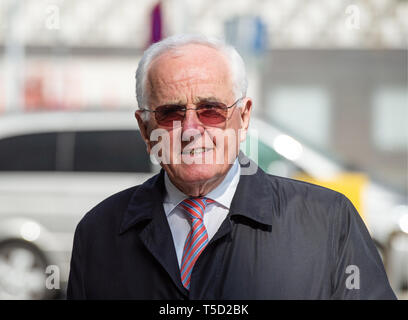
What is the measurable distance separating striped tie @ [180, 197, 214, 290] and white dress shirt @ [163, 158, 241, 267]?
0.01m

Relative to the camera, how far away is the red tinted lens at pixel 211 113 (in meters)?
2.03

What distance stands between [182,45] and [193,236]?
509 millimetres

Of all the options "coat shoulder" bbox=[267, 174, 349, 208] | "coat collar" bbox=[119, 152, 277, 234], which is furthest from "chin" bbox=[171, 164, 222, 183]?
"coat shoulder" bbox=[267, 174, 349, 208]

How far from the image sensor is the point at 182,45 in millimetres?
2057

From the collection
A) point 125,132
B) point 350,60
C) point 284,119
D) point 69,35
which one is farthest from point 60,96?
point 125,132

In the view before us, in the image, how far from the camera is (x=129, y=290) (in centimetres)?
203

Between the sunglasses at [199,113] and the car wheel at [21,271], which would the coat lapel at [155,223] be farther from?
the car wheel at [21,271]

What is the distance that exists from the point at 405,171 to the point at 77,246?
53.3ft

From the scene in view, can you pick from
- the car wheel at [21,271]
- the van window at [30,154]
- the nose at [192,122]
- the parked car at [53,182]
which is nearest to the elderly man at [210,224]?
the nose at [192,122]

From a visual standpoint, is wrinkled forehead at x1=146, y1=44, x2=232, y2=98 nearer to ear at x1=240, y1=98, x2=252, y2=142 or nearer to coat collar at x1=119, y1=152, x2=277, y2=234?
ear at x1=240, y1=98, x2=252, y2=142

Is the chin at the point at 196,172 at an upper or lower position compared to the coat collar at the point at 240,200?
upper

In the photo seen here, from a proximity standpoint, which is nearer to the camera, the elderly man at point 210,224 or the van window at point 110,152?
the elderly man at point 210,224

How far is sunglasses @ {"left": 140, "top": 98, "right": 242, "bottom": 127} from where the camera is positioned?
2031mm

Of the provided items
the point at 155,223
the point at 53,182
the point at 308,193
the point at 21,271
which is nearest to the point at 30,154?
the point at 53,182
